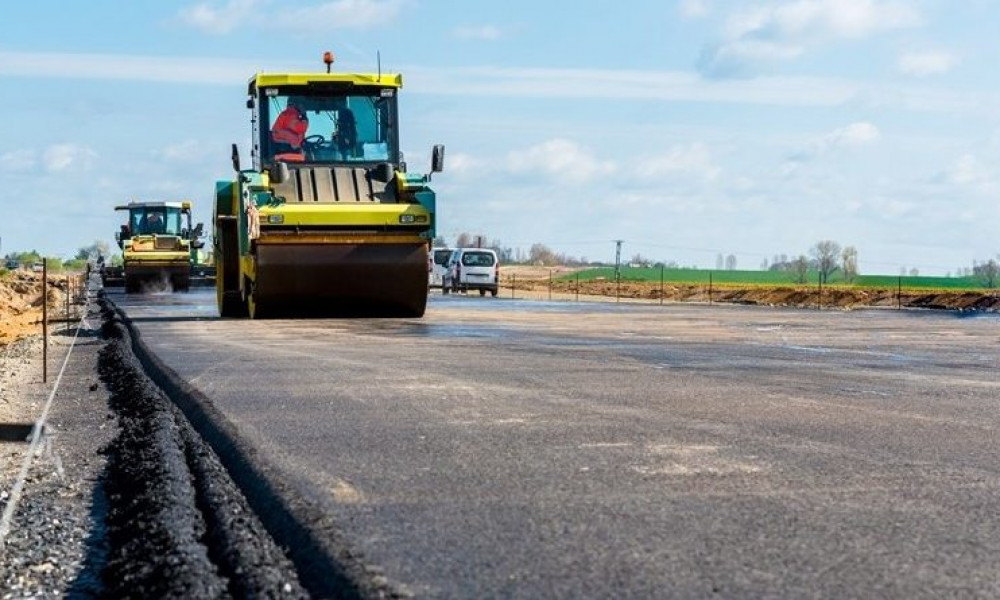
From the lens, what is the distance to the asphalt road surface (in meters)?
4.96

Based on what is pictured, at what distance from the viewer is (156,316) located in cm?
2667

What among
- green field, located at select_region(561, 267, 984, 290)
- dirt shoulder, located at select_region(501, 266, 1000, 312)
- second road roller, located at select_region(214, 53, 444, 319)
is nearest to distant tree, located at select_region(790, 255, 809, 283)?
green field, located at select_region(561, 267, 984, 290)

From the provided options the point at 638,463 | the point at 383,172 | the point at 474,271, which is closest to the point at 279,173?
the point at 383,172

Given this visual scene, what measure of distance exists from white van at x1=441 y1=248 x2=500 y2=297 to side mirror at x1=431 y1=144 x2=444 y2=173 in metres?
29.1

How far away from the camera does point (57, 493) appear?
7.74 m

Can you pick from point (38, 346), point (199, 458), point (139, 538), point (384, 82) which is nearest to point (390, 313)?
point (384, 82)

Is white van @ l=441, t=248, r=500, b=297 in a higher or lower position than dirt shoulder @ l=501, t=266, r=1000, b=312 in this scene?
higher

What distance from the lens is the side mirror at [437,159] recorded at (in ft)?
76.0

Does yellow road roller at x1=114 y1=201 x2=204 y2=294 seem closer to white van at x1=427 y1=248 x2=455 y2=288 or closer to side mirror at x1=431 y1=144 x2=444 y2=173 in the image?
white van at x1=427 y1=248 x2=455 y2=288

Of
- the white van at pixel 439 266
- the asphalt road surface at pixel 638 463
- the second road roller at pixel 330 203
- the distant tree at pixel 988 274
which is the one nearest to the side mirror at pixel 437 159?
the second road roller at pixel 330 203

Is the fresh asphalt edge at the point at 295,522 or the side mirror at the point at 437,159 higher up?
the side mirror at the point at 437,159

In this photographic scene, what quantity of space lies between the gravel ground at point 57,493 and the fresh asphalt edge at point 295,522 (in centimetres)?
71

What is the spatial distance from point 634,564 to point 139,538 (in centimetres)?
232

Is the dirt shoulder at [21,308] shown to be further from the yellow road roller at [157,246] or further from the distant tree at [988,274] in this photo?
the distant tree at [988,274]
